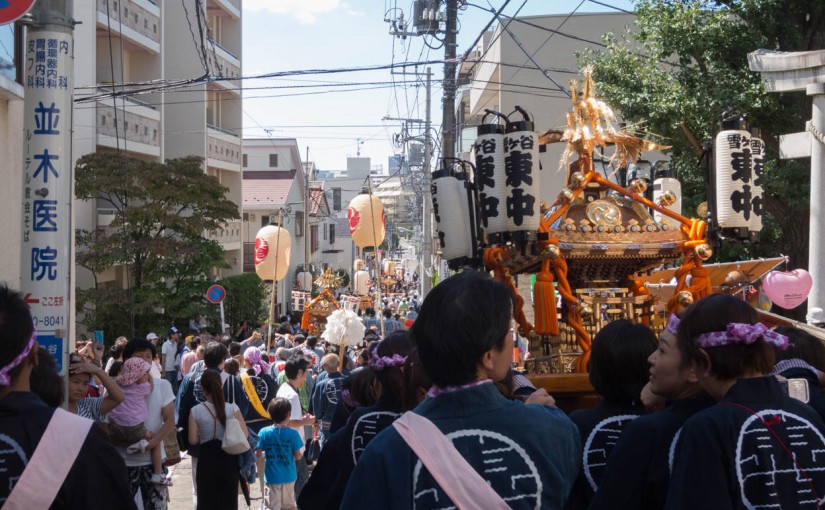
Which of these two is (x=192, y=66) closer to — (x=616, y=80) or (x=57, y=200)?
(x=616, y=80)

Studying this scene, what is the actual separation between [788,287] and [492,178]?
5.29 metres

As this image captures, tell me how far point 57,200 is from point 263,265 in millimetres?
17043

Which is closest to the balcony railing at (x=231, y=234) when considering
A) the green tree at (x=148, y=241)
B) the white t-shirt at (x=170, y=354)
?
the green tree at (x=148, y=241)

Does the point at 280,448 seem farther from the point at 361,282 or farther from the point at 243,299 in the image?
the point at 361,282

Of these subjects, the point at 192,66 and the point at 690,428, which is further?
the point at 192,66

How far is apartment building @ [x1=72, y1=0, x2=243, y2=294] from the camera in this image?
24.0 meters

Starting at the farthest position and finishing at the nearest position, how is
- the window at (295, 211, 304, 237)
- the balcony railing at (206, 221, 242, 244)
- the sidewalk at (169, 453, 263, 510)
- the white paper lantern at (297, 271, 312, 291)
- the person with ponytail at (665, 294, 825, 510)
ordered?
the window at (295, 211, 304, 237)
the white paper lantern at (297, 271, 312, 291)
the balcony railing at (206, 221, 242, 244)
the sidewalk at (169, 453, 263, 510)
the person with ponytail at (665, 294, 825, 510)

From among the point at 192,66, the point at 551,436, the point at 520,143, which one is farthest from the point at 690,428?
the point at 192,66

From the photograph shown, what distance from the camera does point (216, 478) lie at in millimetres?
8281

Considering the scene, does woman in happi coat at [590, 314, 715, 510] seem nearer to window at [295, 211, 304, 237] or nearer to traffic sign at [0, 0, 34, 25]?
traffic sign at [0, 0, 34, 25]

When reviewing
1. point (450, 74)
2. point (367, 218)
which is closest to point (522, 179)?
point (450, 74)

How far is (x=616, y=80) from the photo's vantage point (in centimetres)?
1638

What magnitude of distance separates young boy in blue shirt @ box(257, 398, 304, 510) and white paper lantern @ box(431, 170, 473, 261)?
240 centimetres

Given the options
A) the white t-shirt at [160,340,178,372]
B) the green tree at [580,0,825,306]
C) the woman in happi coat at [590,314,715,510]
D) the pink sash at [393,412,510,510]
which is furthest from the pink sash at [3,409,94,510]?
the white t-shirt at [160,340,178,372]
